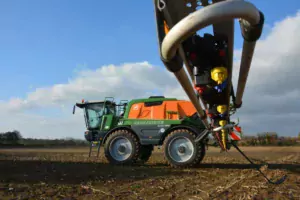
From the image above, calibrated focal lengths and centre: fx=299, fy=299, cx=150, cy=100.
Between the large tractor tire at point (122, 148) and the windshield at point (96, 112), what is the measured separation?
7.77ft

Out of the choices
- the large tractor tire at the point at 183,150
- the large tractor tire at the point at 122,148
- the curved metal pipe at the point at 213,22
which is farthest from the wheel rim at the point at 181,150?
the curved metal pipe at the point at 213,22

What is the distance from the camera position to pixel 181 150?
950cm

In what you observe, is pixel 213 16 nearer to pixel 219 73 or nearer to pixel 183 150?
pixel 219 73

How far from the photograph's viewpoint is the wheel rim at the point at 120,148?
34.4 feet

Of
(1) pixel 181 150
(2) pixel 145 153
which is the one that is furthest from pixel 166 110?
(2) pixel 145 153

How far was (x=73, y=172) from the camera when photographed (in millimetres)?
7445

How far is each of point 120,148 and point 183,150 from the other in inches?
92.1

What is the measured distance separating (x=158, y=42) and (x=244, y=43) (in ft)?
2.66

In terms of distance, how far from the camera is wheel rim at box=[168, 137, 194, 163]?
9.51 metres

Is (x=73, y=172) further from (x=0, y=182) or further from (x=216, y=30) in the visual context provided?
(x=216, y=30)

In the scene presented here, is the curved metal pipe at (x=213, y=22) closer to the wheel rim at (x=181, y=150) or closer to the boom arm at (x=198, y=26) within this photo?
the boom arm at (x=198, y=26)

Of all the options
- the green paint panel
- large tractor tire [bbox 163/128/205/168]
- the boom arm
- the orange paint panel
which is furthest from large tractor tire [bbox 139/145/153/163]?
the boom arm

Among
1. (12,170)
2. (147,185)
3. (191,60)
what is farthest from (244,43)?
(12,170)

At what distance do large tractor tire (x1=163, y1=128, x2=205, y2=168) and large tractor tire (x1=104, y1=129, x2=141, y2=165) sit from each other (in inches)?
49.2
